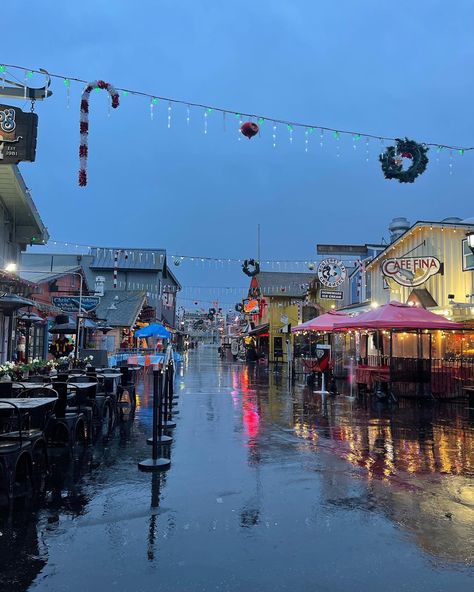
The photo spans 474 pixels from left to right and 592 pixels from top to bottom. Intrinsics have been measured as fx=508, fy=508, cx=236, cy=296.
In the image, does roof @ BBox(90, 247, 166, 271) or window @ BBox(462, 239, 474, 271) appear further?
roof @ BBox(90, 247, 166, 271)

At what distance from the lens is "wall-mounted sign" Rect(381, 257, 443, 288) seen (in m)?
18.5

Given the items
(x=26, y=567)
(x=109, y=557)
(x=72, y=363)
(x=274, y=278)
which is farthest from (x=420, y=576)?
(x=274, y=278)

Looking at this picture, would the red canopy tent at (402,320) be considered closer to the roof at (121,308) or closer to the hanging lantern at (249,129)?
the hanging lantern at (249,129)

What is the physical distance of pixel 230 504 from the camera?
5715 millimetres

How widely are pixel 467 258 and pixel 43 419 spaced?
14.9 m

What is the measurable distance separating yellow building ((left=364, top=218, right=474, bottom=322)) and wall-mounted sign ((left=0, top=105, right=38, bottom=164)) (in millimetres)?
13563

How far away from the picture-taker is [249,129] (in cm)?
1314

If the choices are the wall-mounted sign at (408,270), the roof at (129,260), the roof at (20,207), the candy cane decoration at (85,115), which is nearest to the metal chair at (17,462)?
the candy cane decoration at (85,115)

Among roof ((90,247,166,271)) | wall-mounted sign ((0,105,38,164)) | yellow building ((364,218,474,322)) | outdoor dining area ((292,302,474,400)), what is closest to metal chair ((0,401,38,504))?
wall-mounted sign ((0,105,38,164))

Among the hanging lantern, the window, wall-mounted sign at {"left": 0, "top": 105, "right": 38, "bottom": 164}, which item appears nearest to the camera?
wall-mounted sign at {"left": 0, "top": 105, "right": 38, "bottom": 164}

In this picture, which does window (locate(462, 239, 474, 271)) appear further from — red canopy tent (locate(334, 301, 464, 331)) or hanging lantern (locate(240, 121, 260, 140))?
hanging lantern (locate(240, 121, 260, 140))

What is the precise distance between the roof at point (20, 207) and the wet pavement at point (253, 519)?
8.28 m

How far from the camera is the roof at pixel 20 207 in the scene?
1397 cm

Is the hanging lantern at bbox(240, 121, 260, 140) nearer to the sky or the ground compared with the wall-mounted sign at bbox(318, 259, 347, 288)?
nearer to the sky
